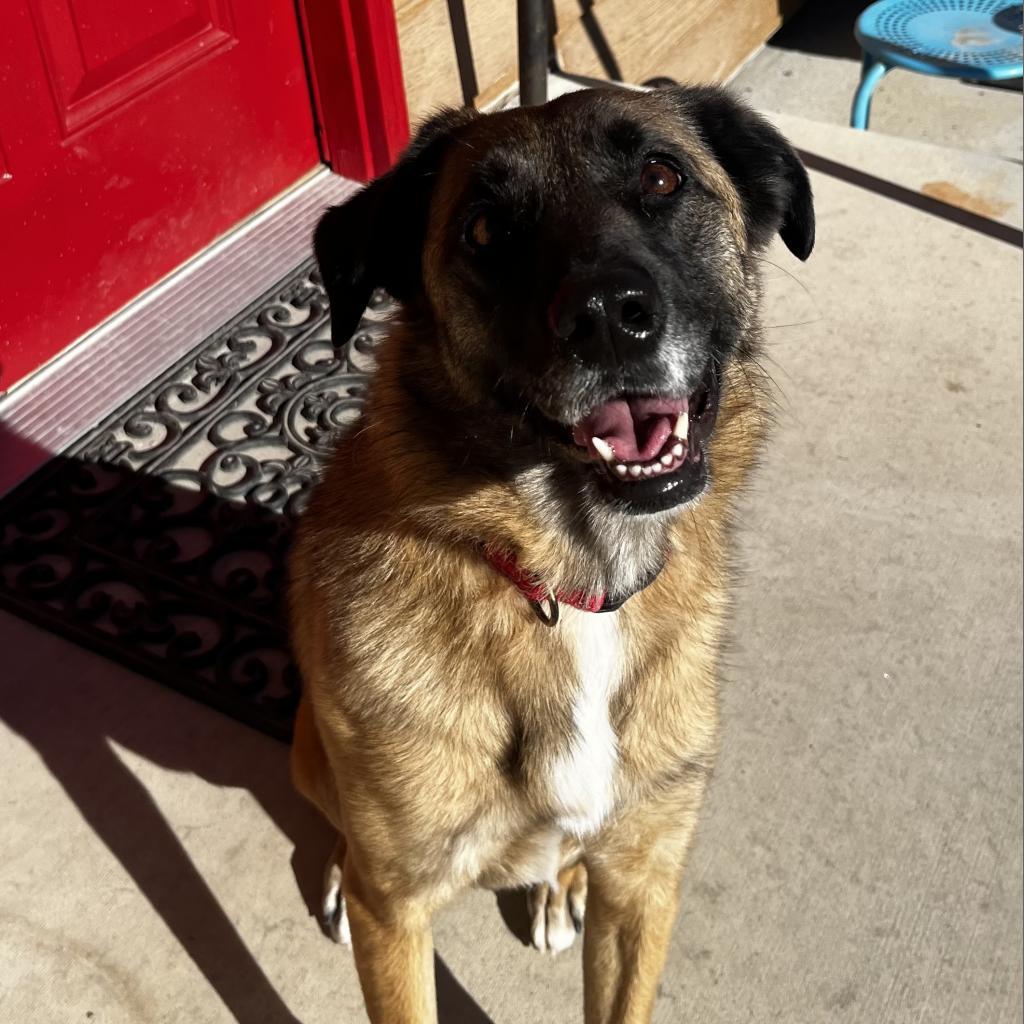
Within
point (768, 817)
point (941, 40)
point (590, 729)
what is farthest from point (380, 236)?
point (941, 40)

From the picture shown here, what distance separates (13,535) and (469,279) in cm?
172

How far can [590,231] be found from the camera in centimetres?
169

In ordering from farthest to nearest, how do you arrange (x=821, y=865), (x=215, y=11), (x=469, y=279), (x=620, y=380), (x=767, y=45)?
1. (x=767, y=45)
2. (x=215, y=11)
3. (x=821, y=865)
4. (x=469, y=279)
5. (x=620, y=380)

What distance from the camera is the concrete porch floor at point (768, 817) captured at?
2229mm

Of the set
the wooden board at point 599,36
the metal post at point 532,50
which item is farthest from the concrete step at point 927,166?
the metal post at point 532,50

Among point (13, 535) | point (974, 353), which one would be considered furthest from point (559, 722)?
point (974, 353)

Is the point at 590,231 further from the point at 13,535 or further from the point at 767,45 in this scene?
the point at 767,45

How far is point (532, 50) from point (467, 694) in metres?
2.75

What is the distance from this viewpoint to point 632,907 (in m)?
1.98

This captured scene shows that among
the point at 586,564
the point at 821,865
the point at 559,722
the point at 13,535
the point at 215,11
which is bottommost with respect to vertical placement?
the point at 821,865

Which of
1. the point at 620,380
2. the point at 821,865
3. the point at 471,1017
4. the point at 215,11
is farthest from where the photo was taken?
the point at 215,11

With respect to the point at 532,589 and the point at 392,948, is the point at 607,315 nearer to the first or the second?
the point at 532,589

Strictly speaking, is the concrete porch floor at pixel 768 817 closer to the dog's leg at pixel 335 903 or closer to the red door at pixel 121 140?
the dog's leg at pixel 335 903

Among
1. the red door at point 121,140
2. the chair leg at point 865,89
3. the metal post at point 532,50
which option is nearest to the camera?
the red door at point 121,140
